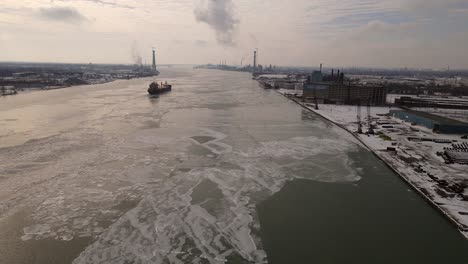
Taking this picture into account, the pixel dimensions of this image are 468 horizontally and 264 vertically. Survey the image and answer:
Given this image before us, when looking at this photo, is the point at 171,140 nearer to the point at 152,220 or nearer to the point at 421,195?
the point at 152,220

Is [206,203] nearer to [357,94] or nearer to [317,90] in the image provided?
[357,94]

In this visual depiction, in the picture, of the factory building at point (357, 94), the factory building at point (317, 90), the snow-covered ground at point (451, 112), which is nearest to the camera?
the snow-covered ground at point (451, 112)

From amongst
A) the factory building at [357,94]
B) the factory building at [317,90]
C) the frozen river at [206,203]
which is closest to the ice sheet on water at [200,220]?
the frozen river at [206,203]

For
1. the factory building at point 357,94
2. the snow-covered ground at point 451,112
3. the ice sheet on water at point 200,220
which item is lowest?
the ice sheet on water at point 200,220

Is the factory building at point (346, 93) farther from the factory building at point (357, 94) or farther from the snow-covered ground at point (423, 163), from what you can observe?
the snow-covered ground at point (423, 163)

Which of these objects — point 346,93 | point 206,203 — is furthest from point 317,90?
point 206,203

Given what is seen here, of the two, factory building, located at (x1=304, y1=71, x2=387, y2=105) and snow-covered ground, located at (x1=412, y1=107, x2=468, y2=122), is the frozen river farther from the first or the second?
factory building, located at (x1=304, y1=71, x2=387, y2=105)
